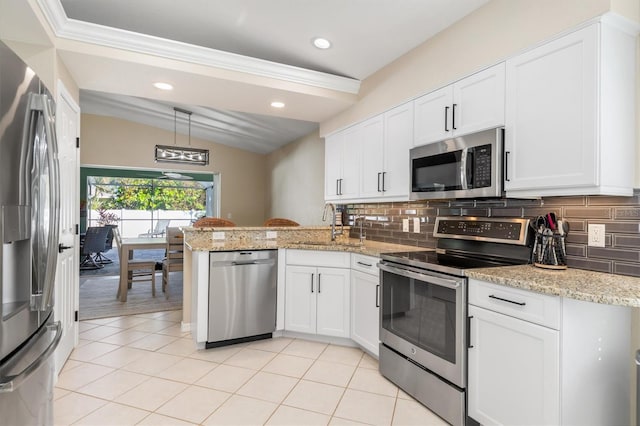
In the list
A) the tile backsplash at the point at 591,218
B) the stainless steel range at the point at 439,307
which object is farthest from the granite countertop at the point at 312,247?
the tile backsplash at the point at 591,218

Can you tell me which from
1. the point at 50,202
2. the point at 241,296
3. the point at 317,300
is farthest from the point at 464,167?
the point at 50,202

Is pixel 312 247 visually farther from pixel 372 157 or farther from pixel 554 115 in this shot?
pixel 554 115

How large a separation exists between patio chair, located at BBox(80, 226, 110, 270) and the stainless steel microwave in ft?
23.6

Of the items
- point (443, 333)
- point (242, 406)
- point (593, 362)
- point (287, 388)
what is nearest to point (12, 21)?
point (242, 406)

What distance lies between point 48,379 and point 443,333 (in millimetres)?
1938

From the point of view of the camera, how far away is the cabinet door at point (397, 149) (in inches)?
112

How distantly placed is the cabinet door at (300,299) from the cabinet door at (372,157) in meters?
0.92

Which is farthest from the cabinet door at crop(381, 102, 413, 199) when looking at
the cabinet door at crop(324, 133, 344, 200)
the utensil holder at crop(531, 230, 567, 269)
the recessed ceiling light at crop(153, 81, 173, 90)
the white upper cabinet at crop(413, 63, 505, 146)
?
the recessed ceiling light at crop(153, 81, 173, 90)

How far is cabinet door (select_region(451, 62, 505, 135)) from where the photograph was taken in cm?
210

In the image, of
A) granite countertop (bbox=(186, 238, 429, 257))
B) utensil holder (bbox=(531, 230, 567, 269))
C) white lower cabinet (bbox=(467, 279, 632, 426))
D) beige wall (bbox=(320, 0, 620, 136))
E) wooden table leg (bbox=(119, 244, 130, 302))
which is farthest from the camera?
wooden table leg (bbox=(119, 244, 130, 302))

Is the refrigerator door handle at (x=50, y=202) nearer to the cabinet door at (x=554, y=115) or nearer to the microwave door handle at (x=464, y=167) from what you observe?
the microwave door handle at (x=464, y=167)

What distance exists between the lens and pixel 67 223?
2.78 metres

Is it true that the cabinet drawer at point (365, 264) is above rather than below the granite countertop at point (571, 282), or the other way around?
below

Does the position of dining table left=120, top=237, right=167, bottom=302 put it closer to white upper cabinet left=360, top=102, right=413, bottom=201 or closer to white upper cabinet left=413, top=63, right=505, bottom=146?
white upper cabinet left=360, top=102, right=413, bottom=201
